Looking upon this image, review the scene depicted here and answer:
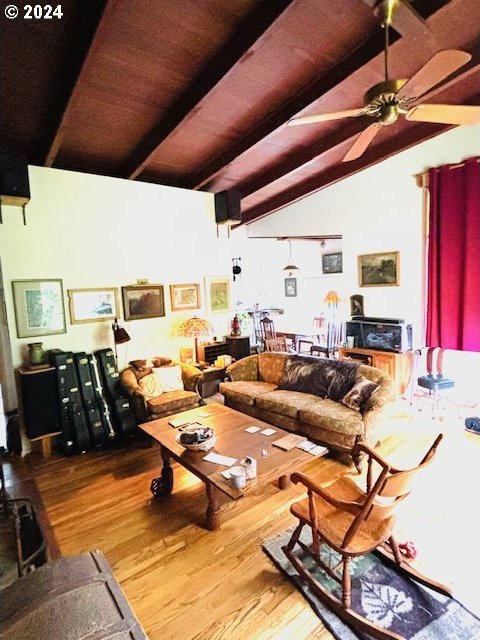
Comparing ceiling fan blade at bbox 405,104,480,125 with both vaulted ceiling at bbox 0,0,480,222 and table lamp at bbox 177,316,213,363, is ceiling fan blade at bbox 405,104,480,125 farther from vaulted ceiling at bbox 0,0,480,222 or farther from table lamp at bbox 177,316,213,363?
table lamp at bbox 177,316,213,363

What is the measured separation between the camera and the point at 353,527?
1.71m

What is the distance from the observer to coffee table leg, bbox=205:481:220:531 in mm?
2471

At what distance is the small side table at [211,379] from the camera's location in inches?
194

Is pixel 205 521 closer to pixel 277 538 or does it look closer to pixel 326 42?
pixel 277 538

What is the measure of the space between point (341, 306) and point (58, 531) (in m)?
5.20

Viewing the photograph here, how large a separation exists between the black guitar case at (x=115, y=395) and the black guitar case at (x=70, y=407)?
13.3 inches

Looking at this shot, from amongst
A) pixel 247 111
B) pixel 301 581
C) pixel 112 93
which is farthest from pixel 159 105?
pixel 301 581

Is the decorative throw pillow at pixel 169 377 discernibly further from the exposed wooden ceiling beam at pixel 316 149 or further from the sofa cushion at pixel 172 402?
the exposed wooden ceiling beam at pixel 316 149

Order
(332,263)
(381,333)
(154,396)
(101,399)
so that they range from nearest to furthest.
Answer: (101,399), (154,396), (381,333), (332,263)

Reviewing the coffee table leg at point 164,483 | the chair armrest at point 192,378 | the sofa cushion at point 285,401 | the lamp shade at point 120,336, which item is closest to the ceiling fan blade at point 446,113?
the sofa cushion at point 285,401

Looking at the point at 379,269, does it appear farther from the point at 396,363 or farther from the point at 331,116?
the point at 331,116

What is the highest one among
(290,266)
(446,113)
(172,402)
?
(446,113)

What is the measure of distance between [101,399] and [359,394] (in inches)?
118

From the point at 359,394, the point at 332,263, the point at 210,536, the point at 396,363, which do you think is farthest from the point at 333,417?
the point at 332,263
